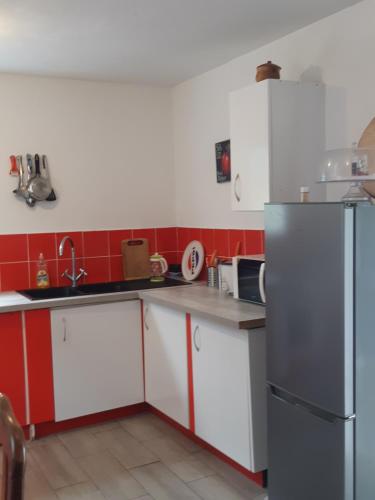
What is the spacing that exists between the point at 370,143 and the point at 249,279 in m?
0.94

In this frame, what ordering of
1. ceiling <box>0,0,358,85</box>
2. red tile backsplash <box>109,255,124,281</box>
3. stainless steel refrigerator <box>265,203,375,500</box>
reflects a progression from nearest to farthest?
1. stainless steel refrigerator <box>265,203,375,500</box>
2. ceiling <box>0,0,358,85</box>
3. red tile backsplash <box>109,255,124,281</box>

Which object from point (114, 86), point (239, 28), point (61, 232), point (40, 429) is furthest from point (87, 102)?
point (40, 429)

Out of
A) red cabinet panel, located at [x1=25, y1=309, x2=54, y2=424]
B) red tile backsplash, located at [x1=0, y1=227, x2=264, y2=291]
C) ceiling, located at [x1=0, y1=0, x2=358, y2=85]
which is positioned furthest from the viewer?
red tile backsplash, located at [x1=0, y1=227, x2=264, y2=291]

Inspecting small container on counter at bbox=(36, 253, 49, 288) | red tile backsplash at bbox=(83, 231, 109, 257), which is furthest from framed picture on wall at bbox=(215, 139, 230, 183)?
small container on counter at bbox=(36, 253, 49, 288)

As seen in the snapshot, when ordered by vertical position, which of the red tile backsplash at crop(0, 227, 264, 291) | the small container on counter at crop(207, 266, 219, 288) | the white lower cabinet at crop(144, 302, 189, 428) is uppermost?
the red tile backsplash at crop(0, 227, 264, 291)

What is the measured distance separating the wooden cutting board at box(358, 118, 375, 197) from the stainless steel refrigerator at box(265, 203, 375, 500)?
50cm

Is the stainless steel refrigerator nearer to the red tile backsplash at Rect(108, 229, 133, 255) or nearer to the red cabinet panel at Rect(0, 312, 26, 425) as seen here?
the red cabinet panel at Rect(0, 312, 26, 425)

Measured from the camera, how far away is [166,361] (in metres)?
3.32

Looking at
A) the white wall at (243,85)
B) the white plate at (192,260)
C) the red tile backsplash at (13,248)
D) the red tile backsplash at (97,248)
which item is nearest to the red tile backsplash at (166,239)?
the red tile backsplash at (97,248)

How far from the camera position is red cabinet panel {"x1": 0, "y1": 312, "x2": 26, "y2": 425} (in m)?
3.20

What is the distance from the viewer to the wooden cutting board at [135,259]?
159 inches

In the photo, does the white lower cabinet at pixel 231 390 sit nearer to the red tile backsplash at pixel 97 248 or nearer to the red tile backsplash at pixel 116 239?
the red tile backsplash at pixel 97 248

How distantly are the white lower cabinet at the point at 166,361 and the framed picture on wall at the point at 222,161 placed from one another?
0.96 metres

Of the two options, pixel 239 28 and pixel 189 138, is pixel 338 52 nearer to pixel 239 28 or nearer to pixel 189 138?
pixel 239 28
